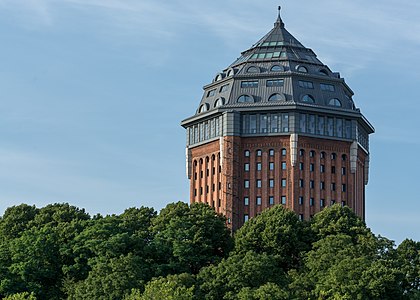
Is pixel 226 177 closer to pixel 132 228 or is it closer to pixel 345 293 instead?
pixel 132 228

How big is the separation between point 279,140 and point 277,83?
779 centimetres

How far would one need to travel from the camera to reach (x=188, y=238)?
411 ft

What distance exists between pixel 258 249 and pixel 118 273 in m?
16.8

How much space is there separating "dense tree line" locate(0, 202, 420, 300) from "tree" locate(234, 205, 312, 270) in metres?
0.11

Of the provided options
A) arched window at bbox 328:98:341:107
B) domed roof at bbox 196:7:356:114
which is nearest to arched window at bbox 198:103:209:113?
domed roof at bbox 196:7:356:114

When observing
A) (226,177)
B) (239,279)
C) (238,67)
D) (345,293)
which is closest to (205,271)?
(239,279)

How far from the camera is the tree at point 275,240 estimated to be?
12438cm

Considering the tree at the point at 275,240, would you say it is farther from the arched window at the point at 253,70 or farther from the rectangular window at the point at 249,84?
the arched window at the point at 253,70

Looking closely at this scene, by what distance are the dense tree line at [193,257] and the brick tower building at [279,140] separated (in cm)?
2232

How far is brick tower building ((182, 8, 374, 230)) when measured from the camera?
15238cm

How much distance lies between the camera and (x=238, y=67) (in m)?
160

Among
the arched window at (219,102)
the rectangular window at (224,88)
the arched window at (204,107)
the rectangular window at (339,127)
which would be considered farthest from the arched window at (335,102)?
the arched window at (204,107)

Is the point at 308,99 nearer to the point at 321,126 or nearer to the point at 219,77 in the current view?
the point at 321,126

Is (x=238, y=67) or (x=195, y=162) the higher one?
(x=238, y=67)
